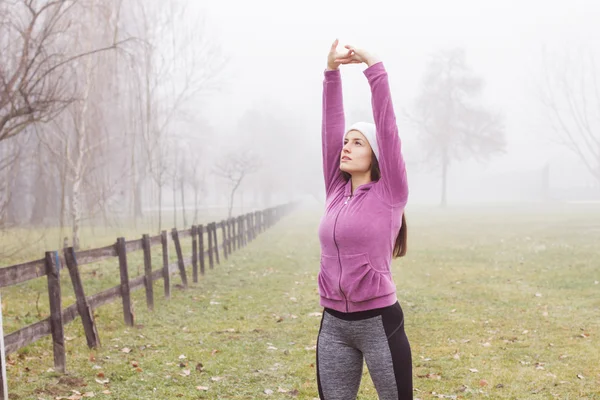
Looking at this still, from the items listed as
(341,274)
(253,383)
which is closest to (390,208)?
(341,274)

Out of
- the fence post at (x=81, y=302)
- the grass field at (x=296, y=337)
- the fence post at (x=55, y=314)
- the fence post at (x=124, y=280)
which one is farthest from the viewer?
the fence post at (x=124, y=280)

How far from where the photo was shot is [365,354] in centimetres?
288

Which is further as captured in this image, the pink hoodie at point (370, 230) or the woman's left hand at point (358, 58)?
the woman's left hand at point (358, 58)

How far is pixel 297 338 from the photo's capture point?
27.0ft

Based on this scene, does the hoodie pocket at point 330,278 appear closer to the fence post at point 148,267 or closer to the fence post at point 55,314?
the fence post at point 55,314

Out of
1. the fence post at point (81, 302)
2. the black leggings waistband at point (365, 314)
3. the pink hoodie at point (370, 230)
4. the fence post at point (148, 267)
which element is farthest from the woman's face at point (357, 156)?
the fence post at point (148, 267)

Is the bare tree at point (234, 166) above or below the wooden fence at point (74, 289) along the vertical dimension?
above

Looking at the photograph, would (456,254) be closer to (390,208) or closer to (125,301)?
(125,301)

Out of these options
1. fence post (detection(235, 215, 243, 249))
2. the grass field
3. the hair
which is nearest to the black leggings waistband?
the hair

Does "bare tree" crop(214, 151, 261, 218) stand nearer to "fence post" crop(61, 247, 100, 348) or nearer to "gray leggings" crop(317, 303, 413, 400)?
"fence post" crop(61, 247, 100, 348)

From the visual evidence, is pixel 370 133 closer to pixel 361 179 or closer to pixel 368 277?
pixel 361 179

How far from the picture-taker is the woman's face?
307 cm

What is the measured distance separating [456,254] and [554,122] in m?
35.3

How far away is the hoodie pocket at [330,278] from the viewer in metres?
2.89
